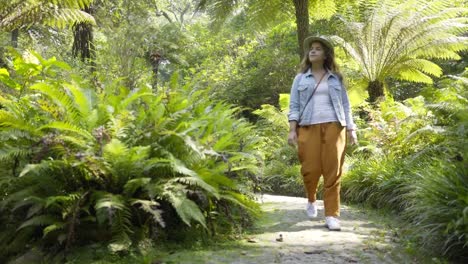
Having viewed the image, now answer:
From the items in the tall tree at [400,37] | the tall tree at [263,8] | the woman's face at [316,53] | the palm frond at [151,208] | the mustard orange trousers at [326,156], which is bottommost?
the palm frond at [151,208]

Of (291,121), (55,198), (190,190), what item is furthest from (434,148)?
(55,198)

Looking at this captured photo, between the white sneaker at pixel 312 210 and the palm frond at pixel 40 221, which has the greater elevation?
the palm frond at pixel 40 221

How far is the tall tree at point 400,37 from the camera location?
10.1m

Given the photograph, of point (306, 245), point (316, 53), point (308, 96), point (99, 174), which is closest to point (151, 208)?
point (99, 174)

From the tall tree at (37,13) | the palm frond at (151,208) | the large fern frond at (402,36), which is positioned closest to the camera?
the palm frond at (151,208)

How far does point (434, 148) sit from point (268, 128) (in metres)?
6.75

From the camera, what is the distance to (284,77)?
1748 centimetres

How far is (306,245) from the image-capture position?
4.02 meters

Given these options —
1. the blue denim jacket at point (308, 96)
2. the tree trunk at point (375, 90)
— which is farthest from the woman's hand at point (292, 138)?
the tree trunk at point (375, 90)

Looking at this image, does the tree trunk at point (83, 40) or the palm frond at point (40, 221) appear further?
the tree trunk at point (83, 40)

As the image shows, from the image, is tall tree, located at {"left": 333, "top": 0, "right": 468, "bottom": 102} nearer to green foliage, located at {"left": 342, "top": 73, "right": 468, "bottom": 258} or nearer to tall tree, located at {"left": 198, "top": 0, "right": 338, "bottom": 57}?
tall tree, located at {"left": 198, "top": 0, "right": 338, "bottom": 57}

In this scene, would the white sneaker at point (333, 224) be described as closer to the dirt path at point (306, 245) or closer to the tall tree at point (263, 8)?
the dirt path at point (306, 245)

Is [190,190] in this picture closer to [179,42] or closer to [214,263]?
[214,263]

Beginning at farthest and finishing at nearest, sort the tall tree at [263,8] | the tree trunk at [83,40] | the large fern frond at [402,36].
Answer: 1. the tree trunk at [83,40]
2. the tall tree at [263,8]
3. the large fern frond at [402,36]
